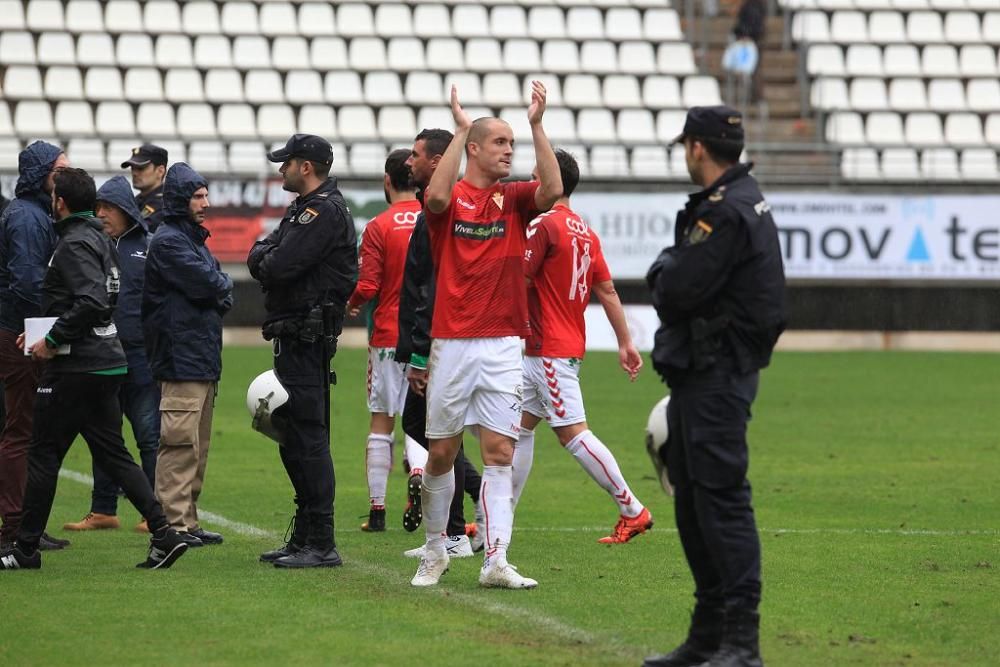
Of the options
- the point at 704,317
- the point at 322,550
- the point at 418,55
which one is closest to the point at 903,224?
the point at 418,55

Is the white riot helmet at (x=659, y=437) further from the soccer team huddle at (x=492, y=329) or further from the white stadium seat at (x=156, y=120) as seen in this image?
the white stadium seat at (x=156, y=120)

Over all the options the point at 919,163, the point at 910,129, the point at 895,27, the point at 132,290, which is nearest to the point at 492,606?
the point at 132,290

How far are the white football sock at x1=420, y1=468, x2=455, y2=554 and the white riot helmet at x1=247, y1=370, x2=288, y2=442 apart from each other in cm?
98

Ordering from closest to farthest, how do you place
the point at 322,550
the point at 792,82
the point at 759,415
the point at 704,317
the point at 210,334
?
the point at 704,317 < the point at 322,550 < the point at 210,334 < the point at 759,415 < the point at 792,82

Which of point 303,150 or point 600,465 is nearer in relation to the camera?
point 303,150

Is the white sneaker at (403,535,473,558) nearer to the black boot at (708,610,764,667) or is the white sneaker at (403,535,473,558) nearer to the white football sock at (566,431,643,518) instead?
the white football sock at (566,431,643,518)

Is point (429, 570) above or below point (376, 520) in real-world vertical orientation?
above

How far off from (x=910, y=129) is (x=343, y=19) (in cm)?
1011

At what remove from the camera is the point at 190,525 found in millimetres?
9156

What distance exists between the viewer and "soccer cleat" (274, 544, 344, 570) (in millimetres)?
8156

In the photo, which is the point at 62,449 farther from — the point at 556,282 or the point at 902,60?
the point at 902,60

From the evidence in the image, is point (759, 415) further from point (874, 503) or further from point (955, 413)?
point (874, 503)

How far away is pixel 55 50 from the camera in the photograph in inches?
1078

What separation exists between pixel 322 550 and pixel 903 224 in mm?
18525
